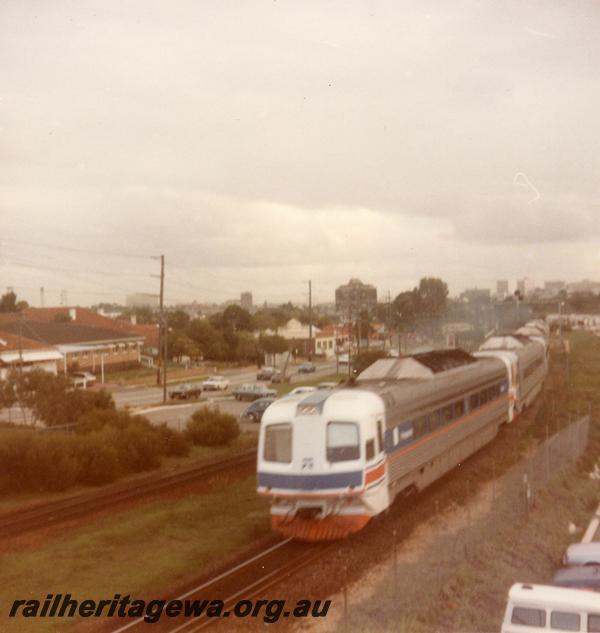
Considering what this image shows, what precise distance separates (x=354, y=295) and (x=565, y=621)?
42.4m

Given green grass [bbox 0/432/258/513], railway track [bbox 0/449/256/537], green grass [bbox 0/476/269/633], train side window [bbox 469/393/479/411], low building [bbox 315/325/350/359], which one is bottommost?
green grass [bbox 0/432/258/513]

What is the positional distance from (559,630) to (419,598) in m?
2.21

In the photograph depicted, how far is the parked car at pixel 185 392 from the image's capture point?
42000 mm

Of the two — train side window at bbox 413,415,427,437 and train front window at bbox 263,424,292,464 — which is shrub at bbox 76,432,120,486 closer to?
train front window at bbox 263,424,292,464

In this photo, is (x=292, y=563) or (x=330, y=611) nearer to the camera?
(x=330, y=611)

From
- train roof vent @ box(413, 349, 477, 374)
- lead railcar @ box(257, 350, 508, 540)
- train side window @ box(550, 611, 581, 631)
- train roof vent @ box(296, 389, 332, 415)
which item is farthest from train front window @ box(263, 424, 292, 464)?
train roof vent @ box(413, 349, 477, 374)

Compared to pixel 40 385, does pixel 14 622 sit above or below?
below

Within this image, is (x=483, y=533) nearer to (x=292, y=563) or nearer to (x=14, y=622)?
(x=292, y=563)

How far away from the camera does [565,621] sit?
10695 millimetres

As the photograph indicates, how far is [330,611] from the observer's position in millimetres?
11023

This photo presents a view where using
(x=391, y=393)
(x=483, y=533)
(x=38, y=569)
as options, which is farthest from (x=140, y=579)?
(x=483, y=533)

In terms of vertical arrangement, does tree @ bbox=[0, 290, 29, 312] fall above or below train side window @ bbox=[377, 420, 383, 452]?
above

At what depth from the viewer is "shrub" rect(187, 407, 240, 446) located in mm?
27516

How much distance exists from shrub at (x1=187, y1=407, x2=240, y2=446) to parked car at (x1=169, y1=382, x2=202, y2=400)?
1430cm
